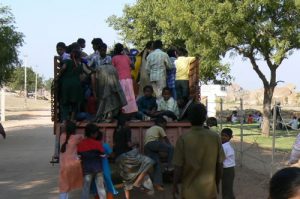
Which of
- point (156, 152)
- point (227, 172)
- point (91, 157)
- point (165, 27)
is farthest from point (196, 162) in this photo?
point (165, 27)

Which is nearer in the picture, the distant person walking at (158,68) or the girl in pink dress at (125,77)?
the girl in pink dress at (125,77)

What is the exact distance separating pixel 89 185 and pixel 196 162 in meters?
2.97

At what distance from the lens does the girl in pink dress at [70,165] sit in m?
7.43

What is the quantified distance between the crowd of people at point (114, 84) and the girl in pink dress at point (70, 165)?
909 millimetres

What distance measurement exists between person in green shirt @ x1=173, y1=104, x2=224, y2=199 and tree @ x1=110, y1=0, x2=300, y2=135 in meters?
17.2

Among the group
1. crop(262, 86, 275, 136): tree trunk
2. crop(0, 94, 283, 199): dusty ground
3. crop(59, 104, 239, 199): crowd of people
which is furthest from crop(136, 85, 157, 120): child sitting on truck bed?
crop(262, 86, 275, 136): tree trunk

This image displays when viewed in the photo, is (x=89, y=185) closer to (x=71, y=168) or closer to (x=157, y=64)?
(x=71, y=168)

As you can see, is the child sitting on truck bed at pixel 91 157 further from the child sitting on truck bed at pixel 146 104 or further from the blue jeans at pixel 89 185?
the child sitting on truck bed at pixel 146 104

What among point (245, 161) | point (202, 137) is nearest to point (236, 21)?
point (245, 161)

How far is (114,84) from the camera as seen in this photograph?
27.5 ft

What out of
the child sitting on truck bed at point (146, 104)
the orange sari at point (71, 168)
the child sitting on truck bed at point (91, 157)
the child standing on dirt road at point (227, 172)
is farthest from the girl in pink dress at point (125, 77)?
the child standing on dirt road at point (227, 172)

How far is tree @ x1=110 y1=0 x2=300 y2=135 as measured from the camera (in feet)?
72.8

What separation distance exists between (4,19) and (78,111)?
2352 centimetres

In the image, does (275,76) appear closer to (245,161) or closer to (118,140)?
(245,161)
